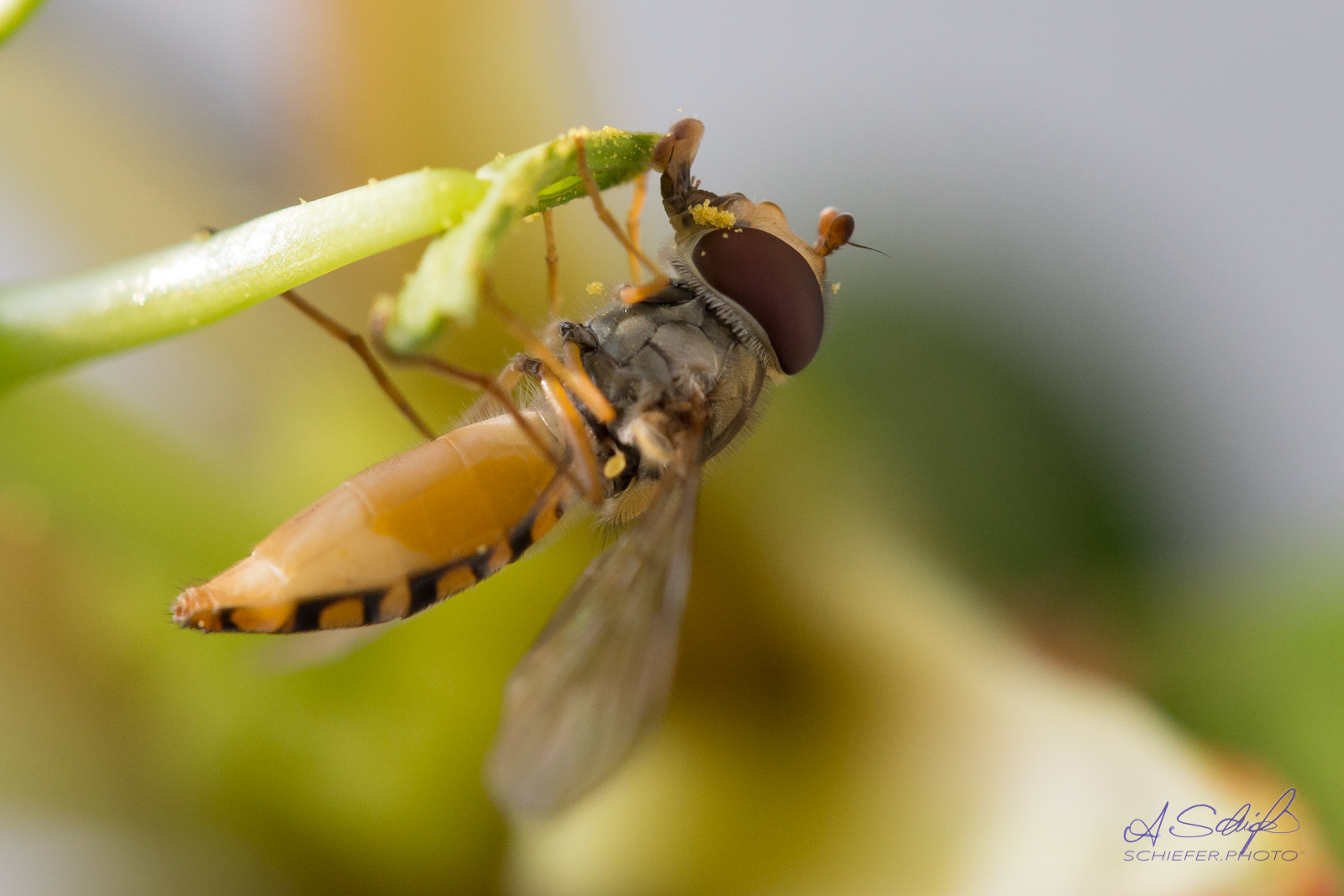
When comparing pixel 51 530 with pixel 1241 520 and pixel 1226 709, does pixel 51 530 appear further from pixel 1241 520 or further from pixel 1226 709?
pixel 1241 520

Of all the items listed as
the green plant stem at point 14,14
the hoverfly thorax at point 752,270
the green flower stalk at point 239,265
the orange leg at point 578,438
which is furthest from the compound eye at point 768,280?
the green plant stem at point 14,14

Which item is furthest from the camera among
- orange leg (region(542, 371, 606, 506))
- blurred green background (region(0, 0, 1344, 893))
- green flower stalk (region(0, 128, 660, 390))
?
blurred green background (region(0, 0, 1344, 893))

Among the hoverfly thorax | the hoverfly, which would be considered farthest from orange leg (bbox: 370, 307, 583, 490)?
the hoverfly thorax

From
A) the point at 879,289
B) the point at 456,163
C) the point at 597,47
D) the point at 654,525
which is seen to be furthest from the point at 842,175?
the point at 654,525

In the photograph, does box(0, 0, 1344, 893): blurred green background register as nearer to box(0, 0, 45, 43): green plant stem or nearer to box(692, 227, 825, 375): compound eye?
box(692, 227, 825, 375): compound eye

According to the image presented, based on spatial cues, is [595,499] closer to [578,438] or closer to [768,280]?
[578,438]
